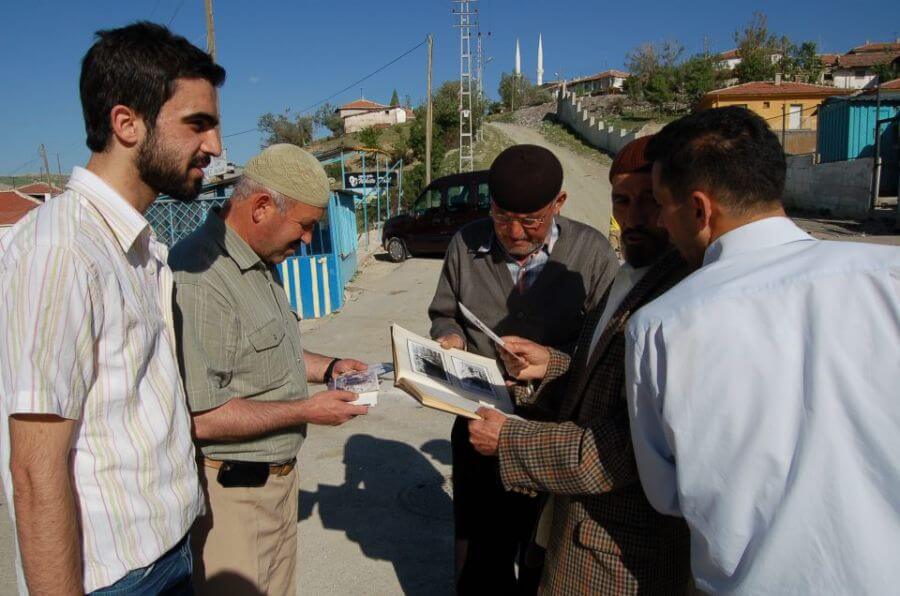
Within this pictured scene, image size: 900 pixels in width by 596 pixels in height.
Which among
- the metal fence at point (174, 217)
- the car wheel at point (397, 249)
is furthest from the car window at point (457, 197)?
the metal fence at point (174, 217)

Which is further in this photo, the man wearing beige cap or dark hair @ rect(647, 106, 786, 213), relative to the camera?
the man wearing beige cap

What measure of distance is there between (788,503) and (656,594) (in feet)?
2.31

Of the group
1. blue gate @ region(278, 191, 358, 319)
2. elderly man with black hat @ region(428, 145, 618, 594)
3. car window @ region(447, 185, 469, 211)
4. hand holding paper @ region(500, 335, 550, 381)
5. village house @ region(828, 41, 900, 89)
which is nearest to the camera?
hand holding paper @ region(500, 335, 550, 381)

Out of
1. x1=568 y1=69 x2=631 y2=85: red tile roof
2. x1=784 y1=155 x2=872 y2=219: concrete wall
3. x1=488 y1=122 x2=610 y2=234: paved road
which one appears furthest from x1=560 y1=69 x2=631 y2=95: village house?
x1=784 y1=155 x2=872 y2=219: concrete wall

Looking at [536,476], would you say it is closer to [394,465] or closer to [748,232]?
[748,232]

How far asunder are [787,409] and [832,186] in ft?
74.7

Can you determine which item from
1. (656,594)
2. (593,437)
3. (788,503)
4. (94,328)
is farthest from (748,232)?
(94,328)

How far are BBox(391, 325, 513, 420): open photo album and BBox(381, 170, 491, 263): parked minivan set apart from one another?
41.0ft

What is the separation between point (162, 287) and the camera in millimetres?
1643

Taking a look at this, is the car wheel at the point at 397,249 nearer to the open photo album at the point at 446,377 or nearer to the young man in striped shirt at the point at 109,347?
the open photo album at the point at 446,377

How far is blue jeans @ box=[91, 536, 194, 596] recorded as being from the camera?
143 cm

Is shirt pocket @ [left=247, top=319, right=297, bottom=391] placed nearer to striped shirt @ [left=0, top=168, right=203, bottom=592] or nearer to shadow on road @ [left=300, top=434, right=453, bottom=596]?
striped shirt @ [left=0, top=168, right=203, bottom=592]

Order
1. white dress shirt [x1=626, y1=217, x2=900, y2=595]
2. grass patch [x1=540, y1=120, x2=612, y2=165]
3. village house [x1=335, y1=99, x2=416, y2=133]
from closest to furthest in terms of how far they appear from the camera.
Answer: white dress shirt [x1=626, y1=217, x2=900, y2=595] < grass patch [x1=540, y1=120, x2=612, y2=165] < village house [x1=335, y1=99, x2=416, y2=133]

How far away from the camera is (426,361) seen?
84.7 inches
